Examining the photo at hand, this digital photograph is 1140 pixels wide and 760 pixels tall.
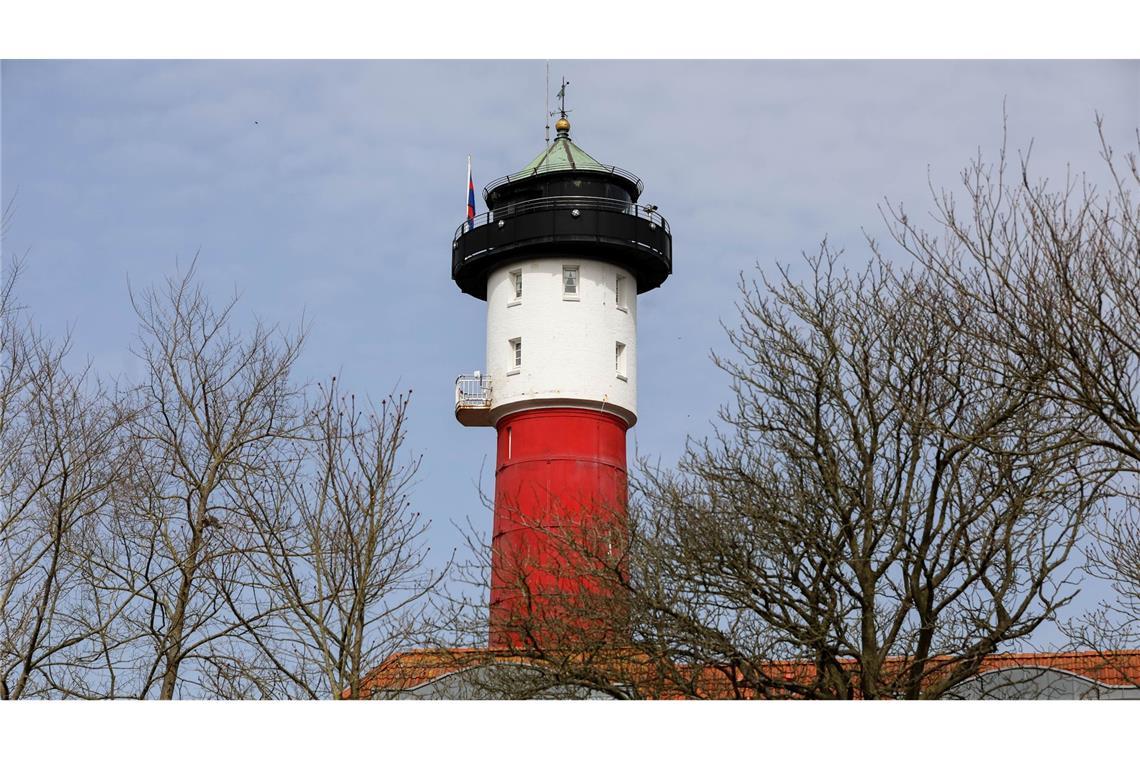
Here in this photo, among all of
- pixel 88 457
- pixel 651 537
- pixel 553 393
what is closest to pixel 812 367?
pixel 651 537

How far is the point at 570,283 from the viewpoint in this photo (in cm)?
3397

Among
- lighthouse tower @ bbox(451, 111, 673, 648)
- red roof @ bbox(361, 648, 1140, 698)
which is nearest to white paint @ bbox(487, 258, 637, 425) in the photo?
lighthouse tower @ bbox(451, 111, 673, 648)

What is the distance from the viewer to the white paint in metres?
32.7

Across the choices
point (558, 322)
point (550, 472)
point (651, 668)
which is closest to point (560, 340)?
point (558, 322)

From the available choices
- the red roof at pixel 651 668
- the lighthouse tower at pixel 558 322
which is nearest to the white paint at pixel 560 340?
the lighthouse tower at pixel 558 322

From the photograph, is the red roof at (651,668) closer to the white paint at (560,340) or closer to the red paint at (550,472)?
the red paint at (550,472)

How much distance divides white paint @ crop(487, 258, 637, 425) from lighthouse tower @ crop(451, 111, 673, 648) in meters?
0.02

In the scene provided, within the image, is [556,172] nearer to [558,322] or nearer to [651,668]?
[558,322]

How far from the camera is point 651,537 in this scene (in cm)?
2023

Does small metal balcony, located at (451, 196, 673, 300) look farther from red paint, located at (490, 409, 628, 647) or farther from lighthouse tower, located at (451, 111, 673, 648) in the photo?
red paint, located at (490, 409, 628, 647)

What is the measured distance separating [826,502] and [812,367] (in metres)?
1.79

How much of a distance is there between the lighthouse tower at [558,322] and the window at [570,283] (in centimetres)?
2

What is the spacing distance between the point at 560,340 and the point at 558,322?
0.47 metres

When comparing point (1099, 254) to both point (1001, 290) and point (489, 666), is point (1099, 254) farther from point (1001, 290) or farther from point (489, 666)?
point (489, 666)
